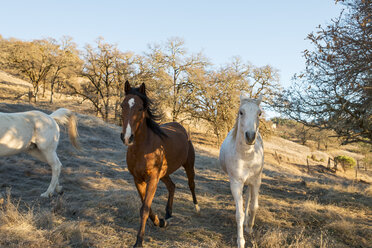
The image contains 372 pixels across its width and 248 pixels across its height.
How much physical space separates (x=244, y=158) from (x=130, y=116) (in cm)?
198

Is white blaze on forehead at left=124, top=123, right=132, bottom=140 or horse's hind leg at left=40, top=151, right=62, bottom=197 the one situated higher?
white blaze on forehead at left=124, top=123, right=132, bottom=140

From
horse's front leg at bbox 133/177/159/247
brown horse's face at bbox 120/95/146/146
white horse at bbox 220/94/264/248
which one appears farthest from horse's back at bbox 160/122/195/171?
white horse at bbox 220/94/264/248

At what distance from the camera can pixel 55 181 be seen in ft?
18.9

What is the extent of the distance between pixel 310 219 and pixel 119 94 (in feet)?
77.5

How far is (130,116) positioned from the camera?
3.40 meters

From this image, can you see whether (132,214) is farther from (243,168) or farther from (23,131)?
(23,131)

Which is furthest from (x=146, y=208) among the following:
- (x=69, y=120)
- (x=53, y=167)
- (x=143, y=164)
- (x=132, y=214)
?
(x=69, y=120)

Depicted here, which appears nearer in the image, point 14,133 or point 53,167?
point 14,133

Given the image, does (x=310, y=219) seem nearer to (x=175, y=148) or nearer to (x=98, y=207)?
(x=175, y=148)

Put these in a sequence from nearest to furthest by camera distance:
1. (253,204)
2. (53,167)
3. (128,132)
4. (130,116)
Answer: (128,132) → (130,116) → (253,204) → (53,167)

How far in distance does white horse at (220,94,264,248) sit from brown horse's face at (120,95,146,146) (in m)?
1.55

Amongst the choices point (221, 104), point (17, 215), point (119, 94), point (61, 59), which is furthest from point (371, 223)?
point (61, 59)

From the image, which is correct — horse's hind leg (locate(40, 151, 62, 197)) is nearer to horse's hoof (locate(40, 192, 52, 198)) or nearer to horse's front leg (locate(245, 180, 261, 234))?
horse's hoof (locate(40, 192, 52, 198))

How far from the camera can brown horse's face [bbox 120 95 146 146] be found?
128 inches
